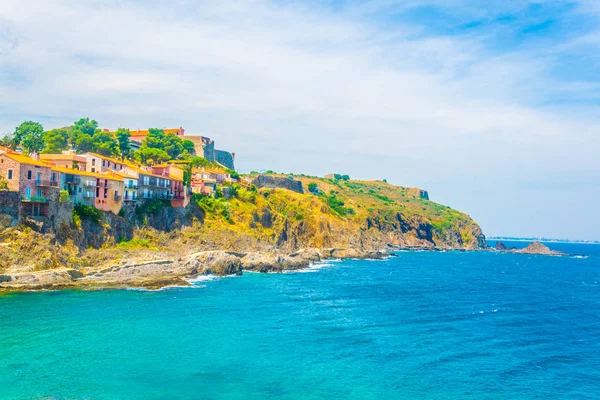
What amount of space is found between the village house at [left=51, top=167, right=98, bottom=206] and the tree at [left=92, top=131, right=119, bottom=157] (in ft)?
101

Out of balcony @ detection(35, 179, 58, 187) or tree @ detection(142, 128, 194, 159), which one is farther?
tree @ detection(142, 128, 194, 159)

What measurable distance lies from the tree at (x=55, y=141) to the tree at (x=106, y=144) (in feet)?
17.1

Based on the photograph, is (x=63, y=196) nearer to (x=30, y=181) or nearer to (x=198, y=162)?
(x=30, y=181)

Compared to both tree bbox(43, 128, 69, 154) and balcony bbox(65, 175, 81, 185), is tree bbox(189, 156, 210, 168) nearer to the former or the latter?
tree bbox(43, 128, 69, 154)

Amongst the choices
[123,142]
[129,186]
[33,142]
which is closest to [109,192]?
[129,186]

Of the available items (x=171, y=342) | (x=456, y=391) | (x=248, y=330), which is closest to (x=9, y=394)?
(x=171, y=342)

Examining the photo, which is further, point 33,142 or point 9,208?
point 33,142

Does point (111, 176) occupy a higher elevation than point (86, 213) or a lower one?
higher

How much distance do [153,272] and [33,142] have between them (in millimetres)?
42688

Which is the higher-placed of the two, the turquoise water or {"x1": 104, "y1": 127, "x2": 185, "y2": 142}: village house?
{"x1": 104, "y1": 127, "x2": 185, "y2": 142}: village house

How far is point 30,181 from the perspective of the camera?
57781mm

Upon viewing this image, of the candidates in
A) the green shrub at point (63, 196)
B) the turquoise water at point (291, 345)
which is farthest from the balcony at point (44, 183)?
the turquoise water at point (291, 345)

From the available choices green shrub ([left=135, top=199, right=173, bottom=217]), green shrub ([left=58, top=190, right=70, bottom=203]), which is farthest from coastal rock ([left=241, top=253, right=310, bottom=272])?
green shrub ([left=58, top=190, right=70, bottom=203])

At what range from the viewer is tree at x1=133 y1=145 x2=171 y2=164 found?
102812mm
